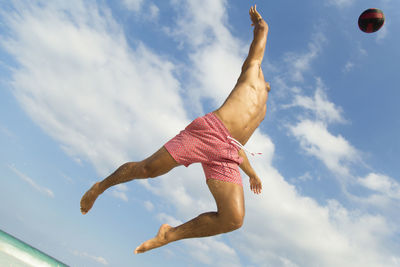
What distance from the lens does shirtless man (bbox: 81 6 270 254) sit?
3801mm

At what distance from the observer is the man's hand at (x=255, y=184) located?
5238mm

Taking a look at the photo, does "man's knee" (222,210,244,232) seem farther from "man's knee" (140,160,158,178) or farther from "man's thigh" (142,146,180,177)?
"man's knee" (140,160,158,178)

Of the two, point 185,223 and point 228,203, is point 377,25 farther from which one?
point 185,223

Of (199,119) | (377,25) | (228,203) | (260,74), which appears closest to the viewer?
(228,203)

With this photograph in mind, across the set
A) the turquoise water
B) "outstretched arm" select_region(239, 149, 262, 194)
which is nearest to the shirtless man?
"outstretched arm" select_region(239, 149, 262, 194)

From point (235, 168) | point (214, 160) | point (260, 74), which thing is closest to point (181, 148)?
point (214, 160)

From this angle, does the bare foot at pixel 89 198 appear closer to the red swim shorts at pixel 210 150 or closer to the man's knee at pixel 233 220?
the red swim shorts at pixel 210 150

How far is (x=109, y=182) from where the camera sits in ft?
14.3

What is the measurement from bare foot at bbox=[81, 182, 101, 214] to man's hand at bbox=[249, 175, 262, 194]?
231 cm

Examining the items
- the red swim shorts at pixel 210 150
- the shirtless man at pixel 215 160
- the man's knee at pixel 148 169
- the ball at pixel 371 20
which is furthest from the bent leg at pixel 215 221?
the ball at pixel 371 20

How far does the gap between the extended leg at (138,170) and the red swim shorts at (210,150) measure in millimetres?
107

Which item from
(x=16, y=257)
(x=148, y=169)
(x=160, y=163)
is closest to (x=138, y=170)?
(x=148, y=169)

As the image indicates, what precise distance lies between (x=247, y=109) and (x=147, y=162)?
4.68ft

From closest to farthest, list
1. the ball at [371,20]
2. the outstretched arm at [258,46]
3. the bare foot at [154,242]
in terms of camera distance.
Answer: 1. the bare foot at [154,242]
2. the outstretched arm at [258,46]
3. the ball at [371,20]
